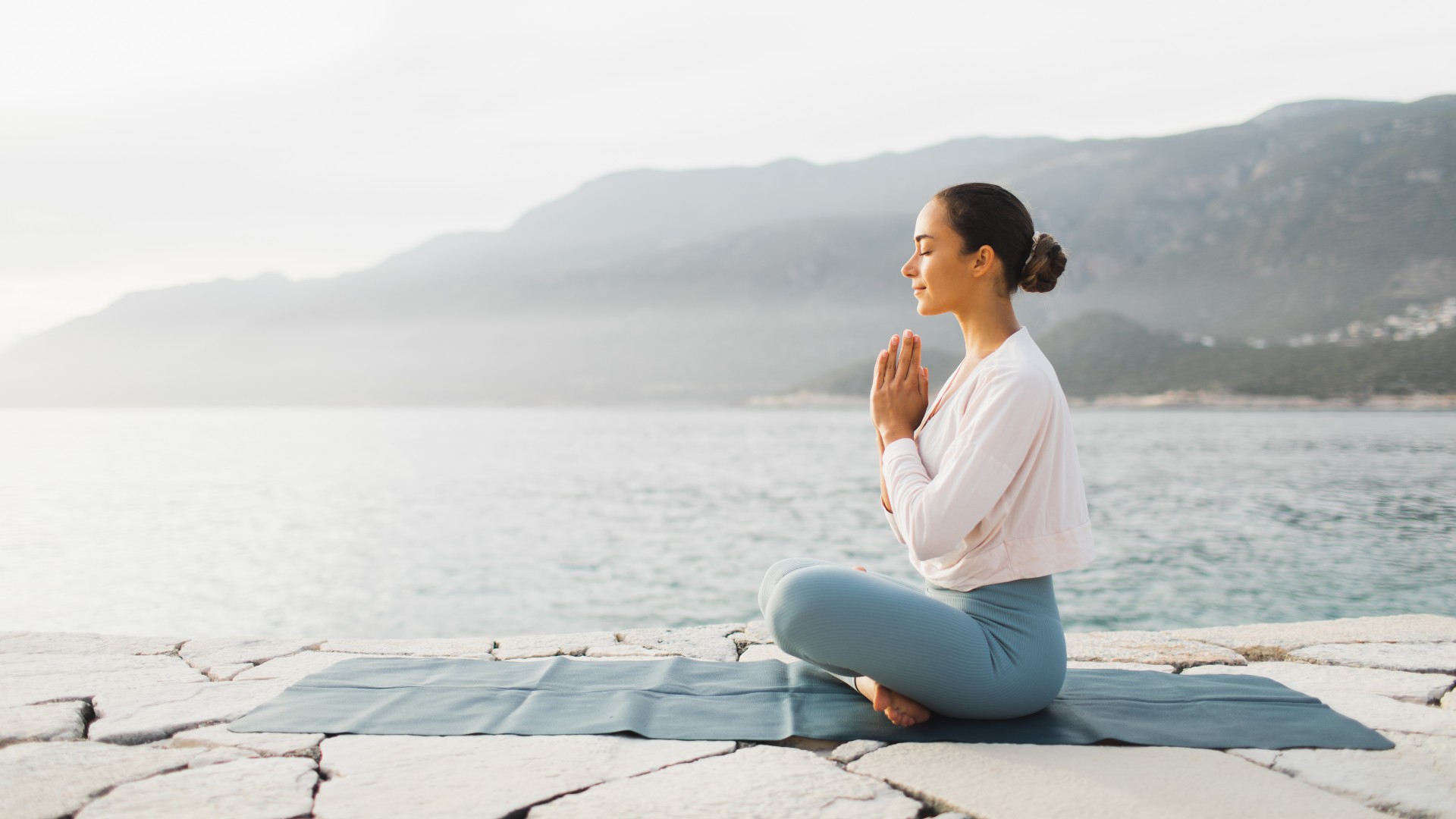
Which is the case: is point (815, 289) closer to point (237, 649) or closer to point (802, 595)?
point (237, 649)

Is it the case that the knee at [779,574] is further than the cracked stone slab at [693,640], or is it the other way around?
the cracked stone slab at [693,640]

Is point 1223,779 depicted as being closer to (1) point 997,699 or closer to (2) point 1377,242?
(1) point 997,699

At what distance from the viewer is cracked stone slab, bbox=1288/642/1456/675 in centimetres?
332

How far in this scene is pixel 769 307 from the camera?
13412cm

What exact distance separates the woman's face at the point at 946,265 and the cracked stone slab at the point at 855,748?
110 centimetres

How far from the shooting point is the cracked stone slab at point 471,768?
201cm

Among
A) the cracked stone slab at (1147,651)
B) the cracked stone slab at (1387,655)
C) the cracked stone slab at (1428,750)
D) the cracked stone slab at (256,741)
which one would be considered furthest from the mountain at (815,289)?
the cracked stone slab at (256,741)

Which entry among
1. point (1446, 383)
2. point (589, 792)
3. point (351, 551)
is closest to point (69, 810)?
point (589, 792)

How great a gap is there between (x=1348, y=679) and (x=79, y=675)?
4.25m

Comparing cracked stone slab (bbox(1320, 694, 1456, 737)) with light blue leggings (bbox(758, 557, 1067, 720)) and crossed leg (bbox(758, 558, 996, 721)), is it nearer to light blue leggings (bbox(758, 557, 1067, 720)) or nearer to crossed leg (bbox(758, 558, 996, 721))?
light blue leggings (bbox(758, 557, 1067, 720))

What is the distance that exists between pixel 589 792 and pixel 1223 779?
141cm

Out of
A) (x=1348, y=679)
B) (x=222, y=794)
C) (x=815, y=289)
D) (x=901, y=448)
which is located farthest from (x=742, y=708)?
(x=815, y=289)

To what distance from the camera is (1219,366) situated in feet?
246

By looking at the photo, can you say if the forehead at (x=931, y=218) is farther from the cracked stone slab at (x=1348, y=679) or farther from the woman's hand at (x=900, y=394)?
the cracked stone slab at (x=1348, y=679)
